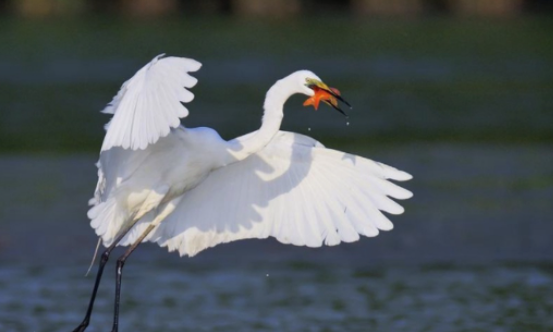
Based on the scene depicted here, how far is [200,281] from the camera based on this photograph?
11531mm

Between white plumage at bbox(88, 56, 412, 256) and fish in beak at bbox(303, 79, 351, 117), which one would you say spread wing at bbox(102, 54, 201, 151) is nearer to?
white plumage at bbox(88, 56, 412, 256)

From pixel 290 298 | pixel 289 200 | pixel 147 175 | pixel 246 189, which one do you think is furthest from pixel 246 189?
pixel 290 298

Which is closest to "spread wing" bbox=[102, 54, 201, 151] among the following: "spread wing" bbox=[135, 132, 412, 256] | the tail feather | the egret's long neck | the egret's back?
the egret's long neck

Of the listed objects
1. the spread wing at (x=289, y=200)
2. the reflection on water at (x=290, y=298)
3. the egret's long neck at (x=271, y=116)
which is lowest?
the reflection on water at (x=290, y=298)

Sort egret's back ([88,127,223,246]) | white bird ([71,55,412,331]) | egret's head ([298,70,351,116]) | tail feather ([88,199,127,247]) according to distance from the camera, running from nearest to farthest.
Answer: egret's head ([298,70,351,116]) → white bird ([71,55,412,331]) → egret's back ([88,127,223,246]) → tail feather ([88,199,127,247])

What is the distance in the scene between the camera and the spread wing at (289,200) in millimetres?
8547

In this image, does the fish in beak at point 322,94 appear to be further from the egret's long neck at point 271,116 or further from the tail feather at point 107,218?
the tail feather at point 107,218

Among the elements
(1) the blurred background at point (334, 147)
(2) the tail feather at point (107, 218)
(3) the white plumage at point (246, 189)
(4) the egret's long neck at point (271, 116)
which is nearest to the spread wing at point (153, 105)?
(3) the white plumage at point (246, 189)

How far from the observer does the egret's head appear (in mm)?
8047

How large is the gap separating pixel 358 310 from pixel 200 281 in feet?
5.52

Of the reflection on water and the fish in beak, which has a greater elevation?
the fish in beak

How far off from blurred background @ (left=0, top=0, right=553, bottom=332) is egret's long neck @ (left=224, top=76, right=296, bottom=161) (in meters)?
2.04

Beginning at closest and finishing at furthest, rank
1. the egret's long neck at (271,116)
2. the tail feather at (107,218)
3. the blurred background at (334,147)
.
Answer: the egret's long neck at (271,116) < the tail feather at (107,218) < the blurred background at (334,147)

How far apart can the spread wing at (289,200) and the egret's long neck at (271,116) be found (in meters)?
0.35
